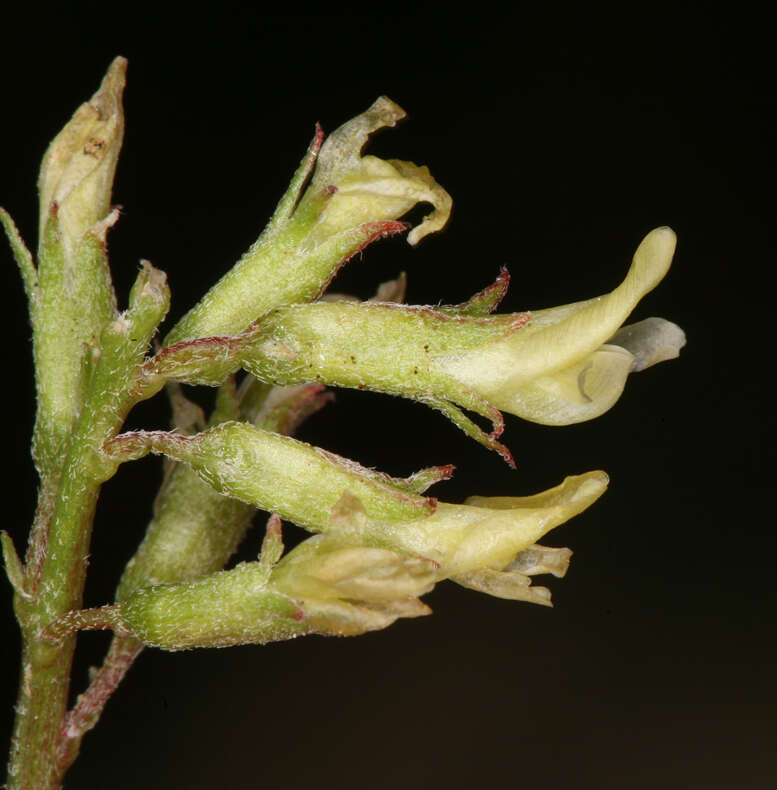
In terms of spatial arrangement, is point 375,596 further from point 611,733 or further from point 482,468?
point 611,733

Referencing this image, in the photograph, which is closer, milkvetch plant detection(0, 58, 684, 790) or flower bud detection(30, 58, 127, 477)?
milkvetch plant detection(0, 58, 684, 790)

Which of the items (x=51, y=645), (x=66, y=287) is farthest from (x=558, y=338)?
(x=51, y=645)

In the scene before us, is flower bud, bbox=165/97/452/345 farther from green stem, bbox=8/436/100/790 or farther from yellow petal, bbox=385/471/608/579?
yellow petal, bbox=385/471/608/579

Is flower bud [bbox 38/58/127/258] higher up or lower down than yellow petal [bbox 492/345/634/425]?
higher up

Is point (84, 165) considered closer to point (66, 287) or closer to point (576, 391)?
point (66, 287)

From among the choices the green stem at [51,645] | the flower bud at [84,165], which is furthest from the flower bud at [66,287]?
the green stem at [51,645]

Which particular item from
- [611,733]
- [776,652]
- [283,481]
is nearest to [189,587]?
[283,481]

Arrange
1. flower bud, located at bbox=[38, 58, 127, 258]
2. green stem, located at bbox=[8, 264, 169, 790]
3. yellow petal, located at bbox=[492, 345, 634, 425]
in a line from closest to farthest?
green stem, located at bbox=[8, 264, 169, 790]
yellow petal, located at bbox=[492, 345, 634, 425]
flower bud, located at bbox=[38, 58, 127, 258]

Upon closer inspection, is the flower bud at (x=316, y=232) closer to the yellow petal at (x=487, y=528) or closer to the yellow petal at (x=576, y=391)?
the yellow petal at (x=576, y=391)

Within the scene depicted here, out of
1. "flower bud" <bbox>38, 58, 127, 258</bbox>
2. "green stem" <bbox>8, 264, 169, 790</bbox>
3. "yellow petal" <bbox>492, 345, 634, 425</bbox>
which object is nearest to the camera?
"green stem" <bbox>8, 264, 169, 790</bbox>

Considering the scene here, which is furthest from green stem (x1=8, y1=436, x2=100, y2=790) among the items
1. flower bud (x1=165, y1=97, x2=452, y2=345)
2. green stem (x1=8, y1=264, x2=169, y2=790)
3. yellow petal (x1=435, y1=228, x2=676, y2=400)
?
yellow petal (x1=435, y1=228, x2=676, y2=400)
